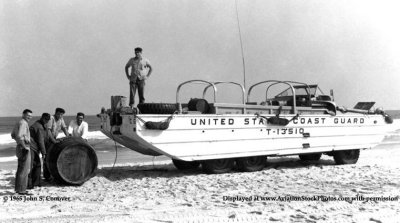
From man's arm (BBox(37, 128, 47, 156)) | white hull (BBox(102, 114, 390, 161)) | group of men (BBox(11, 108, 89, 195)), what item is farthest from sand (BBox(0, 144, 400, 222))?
man's arm (BBox(37, 128, 47, 156))

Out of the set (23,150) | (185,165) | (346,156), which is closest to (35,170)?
(23,150)

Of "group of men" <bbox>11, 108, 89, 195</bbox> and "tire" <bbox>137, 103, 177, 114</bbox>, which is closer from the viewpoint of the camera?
"group of men" <bbox>11, 108, 89, 195</bbox>

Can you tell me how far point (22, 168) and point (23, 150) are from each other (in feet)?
1.01

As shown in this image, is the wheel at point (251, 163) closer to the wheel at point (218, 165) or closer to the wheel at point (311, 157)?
the wheel at point (218, 165)

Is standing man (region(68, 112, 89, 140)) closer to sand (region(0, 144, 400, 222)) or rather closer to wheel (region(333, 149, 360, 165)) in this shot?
sand (region(0, 144, 400, 222))

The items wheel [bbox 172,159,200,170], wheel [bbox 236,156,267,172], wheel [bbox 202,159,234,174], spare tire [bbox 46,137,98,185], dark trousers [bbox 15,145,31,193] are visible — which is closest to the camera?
dark trousers [bbox 15,145,31,193]

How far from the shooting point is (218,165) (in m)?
9.78

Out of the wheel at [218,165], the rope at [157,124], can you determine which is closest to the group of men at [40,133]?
the rope at [157,124]

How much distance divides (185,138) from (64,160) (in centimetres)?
238

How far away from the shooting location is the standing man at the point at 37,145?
7809mm

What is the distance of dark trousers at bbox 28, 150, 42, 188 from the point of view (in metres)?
7.90

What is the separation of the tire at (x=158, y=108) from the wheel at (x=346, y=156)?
5.04m

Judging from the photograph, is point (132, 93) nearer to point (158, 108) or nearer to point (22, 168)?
point (158, 108)

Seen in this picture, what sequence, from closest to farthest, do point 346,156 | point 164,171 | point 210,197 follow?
1. point 210,197
2. point 164,171
3. point 346,156
